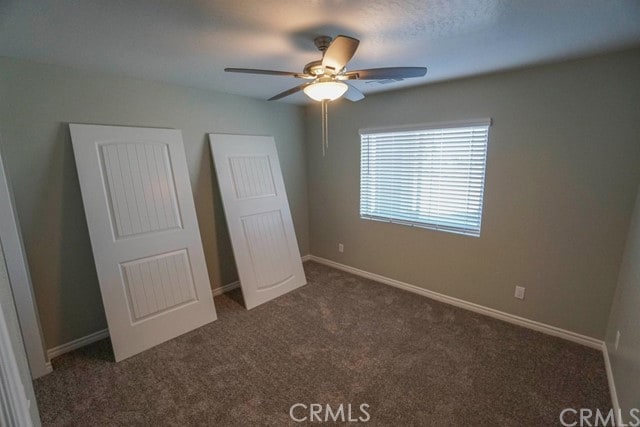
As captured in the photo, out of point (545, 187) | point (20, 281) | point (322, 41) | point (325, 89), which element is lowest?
point (20, 281)

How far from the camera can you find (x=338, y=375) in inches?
81.4

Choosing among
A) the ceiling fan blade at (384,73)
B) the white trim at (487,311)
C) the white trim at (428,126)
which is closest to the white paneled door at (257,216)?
the white trim at (487,311)

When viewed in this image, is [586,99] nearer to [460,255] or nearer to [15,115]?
[460,255]

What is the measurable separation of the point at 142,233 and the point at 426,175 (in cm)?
267

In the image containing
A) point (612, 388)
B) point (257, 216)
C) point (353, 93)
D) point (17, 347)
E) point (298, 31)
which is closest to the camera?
point (17, 347)

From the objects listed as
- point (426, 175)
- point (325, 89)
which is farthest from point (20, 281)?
point (426, 175)

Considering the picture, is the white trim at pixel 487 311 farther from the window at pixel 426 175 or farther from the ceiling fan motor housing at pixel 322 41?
the ceiling fan motor housing at pixel 322 41

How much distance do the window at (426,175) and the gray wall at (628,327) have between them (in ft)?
3.24

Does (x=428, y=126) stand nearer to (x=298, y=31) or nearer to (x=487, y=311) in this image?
(x=298, y=31)

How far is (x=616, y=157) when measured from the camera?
2.06 m

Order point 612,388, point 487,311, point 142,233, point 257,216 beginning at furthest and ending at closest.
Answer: point 257,216
point 487,311
point 142,233
point 612,388

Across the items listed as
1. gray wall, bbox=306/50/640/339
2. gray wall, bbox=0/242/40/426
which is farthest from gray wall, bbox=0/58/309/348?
gray wall, bbox=306/50/640/339

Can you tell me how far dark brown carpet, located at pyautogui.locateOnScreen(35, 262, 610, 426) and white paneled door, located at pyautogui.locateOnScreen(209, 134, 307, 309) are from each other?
0.47 meters

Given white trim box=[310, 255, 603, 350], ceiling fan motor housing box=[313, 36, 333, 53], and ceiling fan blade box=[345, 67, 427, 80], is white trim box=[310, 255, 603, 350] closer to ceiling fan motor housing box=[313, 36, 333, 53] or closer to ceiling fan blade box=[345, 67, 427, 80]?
ceiling fan blade box=[345, 67, 427, 80]
